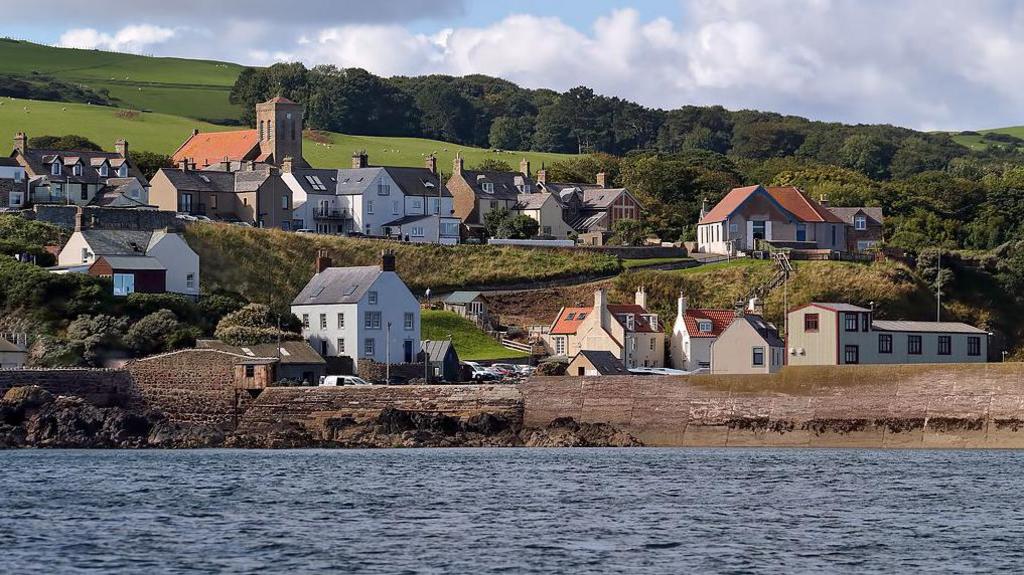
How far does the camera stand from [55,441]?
219 feet

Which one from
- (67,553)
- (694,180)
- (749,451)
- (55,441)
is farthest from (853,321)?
→ (694,180)

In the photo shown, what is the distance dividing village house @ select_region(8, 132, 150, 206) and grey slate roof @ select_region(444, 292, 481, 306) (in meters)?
23.4

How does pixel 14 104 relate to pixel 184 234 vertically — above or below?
above

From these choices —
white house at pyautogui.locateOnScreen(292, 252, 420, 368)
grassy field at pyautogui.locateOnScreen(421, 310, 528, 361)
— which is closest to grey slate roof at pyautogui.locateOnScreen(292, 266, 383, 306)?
white house at pyautogui.locateOnScreen(292, 252, 420, 368)

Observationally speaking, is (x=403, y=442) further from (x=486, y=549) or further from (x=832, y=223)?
(x=832, y=223)

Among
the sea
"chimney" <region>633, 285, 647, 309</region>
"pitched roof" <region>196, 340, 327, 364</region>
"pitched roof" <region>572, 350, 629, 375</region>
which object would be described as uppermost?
"chimney" <region>633, 285, 647, 309</region>

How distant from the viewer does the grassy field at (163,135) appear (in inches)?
6029

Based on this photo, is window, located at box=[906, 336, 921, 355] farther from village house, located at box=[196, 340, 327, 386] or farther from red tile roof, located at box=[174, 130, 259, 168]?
red tile roof, located at box=[174, 130, 259, 168]

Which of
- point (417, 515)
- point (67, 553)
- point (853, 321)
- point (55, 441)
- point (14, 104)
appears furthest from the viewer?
point (14, 104)

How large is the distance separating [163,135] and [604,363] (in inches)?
3813

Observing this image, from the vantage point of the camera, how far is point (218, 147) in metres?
134

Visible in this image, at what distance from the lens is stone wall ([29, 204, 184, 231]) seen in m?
96.3

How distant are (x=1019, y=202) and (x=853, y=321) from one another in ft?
219

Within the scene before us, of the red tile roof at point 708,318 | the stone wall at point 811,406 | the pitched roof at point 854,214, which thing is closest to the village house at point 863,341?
the stone wall at point 811,406
